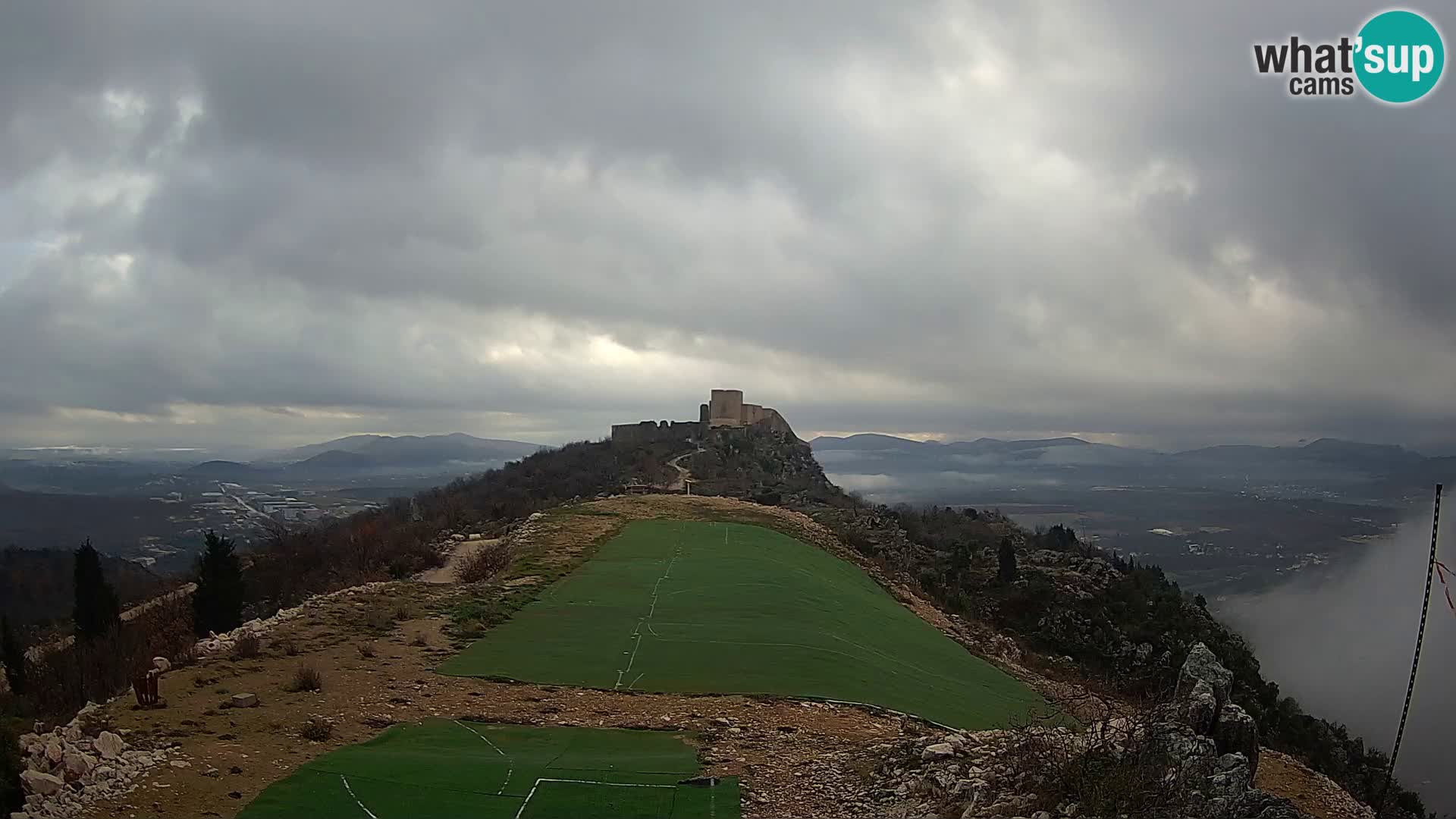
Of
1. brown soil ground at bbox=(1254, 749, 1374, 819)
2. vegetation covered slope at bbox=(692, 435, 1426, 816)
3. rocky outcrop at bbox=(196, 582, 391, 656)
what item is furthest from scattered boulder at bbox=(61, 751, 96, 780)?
vegetation covered slope at bbox=(692, 435, 1426, 816)

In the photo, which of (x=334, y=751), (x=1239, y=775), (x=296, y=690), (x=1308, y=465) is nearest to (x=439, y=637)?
(x=296, y=690)

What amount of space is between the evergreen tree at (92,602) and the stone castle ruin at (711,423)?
2361 inches

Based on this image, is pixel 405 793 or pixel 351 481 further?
pixel 351 481

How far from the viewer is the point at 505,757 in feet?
32.6

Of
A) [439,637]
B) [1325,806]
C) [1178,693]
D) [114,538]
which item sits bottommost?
[114,538]

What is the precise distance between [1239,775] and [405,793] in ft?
25.5

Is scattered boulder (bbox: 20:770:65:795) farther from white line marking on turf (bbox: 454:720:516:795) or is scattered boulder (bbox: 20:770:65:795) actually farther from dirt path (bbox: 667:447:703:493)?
dirt path (bbox: 667:447:703:493)

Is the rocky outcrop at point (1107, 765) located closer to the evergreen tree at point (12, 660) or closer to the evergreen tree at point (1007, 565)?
the evergreen tree at point (12, 660)

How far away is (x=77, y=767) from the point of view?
25.5 ft

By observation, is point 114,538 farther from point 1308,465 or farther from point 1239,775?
point 1308,465

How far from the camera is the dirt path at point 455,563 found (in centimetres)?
2472

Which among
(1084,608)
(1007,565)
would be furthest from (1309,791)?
(1007,565)

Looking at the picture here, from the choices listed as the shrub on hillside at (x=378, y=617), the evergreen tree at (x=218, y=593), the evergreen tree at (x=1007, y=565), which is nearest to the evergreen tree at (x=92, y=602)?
the evergreen tree at (x=218, y=593)

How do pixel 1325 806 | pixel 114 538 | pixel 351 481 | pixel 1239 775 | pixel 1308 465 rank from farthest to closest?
pixel 351 481 < pixel 1308 465 < pixel 114 538 < pixel 1325 806 < pixel 1239 775
